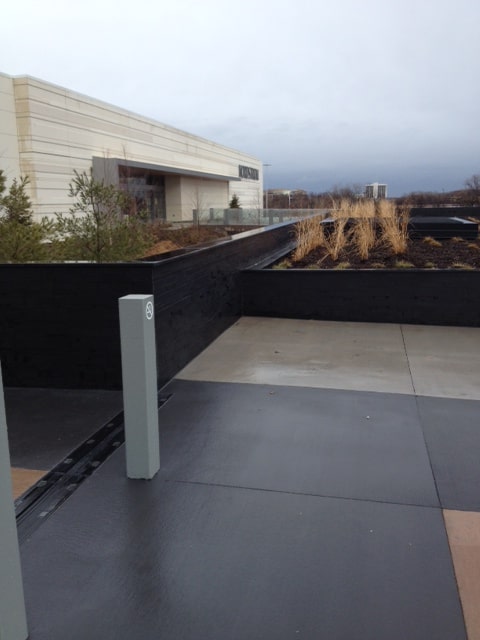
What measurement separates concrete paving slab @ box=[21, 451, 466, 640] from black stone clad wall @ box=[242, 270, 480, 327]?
18.4ft

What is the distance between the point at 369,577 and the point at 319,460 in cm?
125

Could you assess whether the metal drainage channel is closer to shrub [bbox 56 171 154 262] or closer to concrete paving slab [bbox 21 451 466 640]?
concrete paving slab [bbox 21 451 466 640]

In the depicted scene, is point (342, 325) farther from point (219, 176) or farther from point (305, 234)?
point (219, 176)

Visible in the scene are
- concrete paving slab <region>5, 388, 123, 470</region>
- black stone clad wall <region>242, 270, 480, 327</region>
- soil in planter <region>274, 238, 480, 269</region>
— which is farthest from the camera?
soil in planter <region>274, 238, 480, 269</region>

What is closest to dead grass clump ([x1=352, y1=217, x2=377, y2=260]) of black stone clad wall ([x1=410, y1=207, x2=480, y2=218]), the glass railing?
Result: black stone clad wall ([x1=410, y1=207, x2=480, y2=218])

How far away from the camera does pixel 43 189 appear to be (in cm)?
2609

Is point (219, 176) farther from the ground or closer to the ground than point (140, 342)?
farther from the ground

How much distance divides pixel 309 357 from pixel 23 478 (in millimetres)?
3780

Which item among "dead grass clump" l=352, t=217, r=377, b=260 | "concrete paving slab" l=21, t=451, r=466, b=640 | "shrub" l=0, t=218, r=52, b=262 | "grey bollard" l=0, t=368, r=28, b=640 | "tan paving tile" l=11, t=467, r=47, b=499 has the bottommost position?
"concrete paving slab" l=21, t=451, r=466, b=640

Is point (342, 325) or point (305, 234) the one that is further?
point (305, 234)

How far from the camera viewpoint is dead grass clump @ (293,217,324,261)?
11.2 meters

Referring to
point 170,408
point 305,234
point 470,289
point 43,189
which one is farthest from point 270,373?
point 43,189

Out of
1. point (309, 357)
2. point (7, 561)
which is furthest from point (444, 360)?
point (7, 561)

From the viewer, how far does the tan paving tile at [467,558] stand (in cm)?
243
